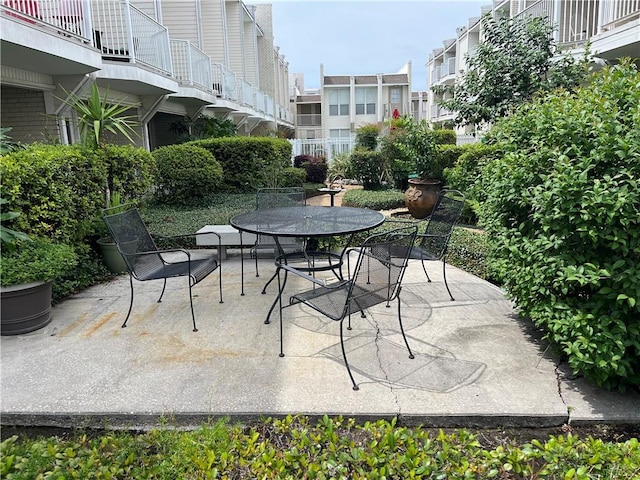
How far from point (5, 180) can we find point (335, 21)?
4965 millimetres

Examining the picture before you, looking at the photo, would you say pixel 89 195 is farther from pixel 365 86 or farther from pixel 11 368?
pixel 365 86

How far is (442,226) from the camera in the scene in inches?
176

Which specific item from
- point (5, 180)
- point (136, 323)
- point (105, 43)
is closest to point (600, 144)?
point (136, 323)

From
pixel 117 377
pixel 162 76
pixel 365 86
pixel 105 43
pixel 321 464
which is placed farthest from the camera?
pixel 365 86

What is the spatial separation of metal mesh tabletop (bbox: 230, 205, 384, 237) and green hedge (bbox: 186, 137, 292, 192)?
18.7 ft

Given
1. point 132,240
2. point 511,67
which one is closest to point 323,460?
point 132,240

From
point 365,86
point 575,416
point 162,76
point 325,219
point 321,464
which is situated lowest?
point 575,416

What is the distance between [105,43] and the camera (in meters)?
8.16

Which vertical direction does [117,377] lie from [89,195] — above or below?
below

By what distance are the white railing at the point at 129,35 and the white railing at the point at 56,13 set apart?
0.90 m

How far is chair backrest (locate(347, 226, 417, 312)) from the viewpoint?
111 inches

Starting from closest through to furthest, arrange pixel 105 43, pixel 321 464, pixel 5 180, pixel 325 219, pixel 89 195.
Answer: pixel 321 464 → pixel 5 180 → pixel 325 219 → pixel 89 195 → pixel 105 43

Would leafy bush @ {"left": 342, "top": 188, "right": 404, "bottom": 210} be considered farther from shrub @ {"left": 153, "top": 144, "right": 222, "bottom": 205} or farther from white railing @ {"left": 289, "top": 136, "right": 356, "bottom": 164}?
white railing @ {"left": 289, "top": 136, "right": 356, "bottom": 164}

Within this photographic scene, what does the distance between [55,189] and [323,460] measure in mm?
3629
